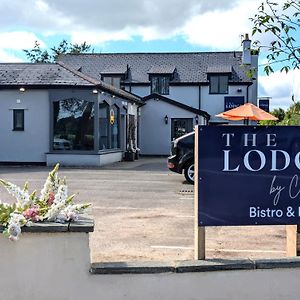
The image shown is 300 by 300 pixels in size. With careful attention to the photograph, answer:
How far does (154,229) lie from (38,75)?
16637mm

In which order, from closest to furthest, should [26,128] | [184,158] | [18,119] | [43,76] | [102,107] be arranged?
1. [184,158]
2. [26,128]
3. [18,119]
4. [43,76]
5. [102,107]

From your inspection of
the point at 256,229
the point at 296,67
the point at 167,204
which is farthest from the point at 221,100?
the point at 296,67

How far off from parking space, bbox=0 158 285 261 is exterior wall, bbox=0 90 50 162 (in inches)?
297

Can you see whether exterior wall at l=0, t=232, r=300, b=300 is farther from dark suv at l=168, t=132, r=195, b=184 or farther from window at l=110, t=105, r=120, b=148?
window at l=110, t=105, r=120, b=148

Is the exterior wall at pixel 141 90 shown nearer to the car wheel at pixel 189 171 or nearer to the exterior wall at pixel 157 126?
the exterior wall at pixel 157 126

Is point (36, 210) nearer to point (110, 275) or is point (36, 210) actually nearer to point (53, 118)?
point (110, 275)

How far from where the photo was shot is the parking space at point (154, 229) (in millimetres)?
6438

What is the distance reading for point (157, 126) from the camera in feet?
107

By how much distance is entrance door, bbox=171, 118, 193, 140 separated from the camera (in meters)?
32.6

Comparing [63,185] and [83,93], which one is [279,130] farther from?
[83,93]

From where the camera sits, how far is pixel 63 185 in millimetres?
4449

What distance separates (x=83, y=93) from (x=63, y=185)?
1777 cm

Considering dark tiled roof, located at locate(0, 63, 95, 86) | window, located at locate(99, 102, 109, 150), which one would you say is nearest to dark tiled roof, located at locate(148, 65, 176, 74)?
dark tiled roof, located at locate(0, 63, 95, 86)

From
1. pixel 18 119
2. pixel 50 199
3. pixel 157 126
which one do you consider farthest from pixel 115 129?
pixel 50 199
